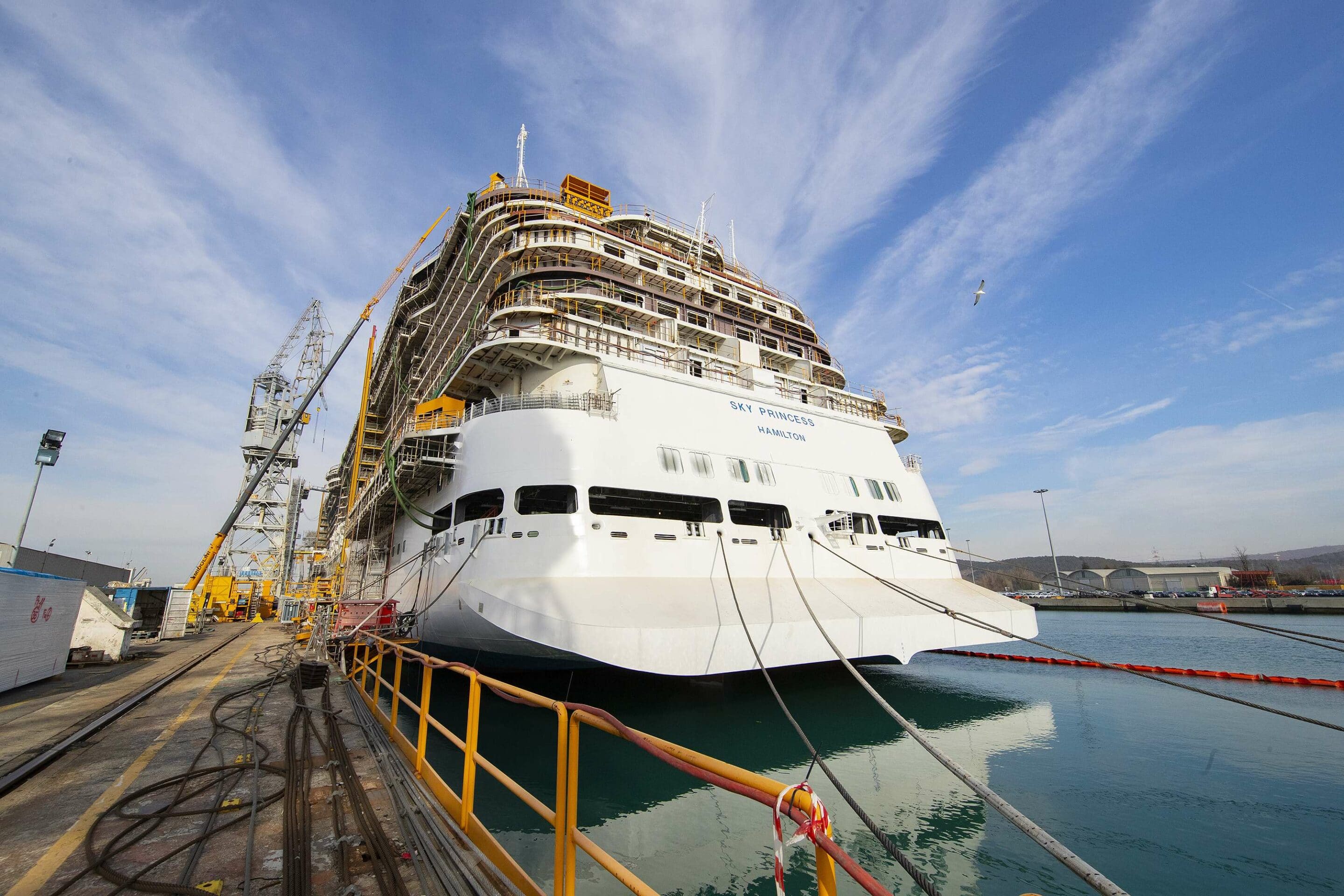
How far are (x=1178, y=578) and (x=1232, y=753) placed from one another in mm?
92814

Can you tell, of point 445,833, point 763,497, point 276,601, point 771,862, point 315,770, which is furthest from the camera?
point 276,601

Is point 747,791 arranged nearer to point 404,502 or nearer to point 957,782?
point 957,782

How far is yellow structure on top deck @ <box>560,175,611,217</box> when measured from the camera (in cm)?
2516

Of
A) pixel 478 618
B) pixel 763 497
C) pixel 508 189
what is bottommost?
pixel 478 618

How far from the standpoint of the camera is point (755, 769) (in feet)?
30.9

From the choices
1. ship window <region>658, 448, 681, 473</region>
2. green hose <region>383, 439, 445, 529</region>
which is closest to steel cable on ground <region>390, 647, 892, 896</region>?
ship window <region>658, 448, 681, 473</region>

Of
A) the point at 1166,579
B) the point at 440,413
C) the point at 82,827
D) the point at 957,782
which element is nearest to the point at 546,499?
the point at 440,413

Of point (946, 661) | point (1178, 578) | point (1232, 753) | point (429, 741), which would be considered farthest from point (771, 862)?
point (1178, 578)

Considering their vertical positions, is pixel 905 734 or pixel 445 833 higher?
pixel 445 833

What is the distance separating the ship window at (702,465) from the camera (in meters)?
13.0

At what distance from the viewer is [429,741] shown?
10.6 metres

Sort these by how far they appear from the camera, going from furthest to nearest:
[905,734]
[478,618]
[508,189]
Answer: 1. [508,189]
2. [905,734]
3. [478,618]

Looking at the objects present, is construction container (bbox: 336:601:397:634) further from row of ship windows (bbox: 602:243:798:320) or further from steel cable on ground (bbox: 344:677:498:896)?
row of ship windows (bbox: 602:243:798:320)

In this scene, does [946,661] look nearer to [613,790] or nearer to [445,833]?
[613,790]
